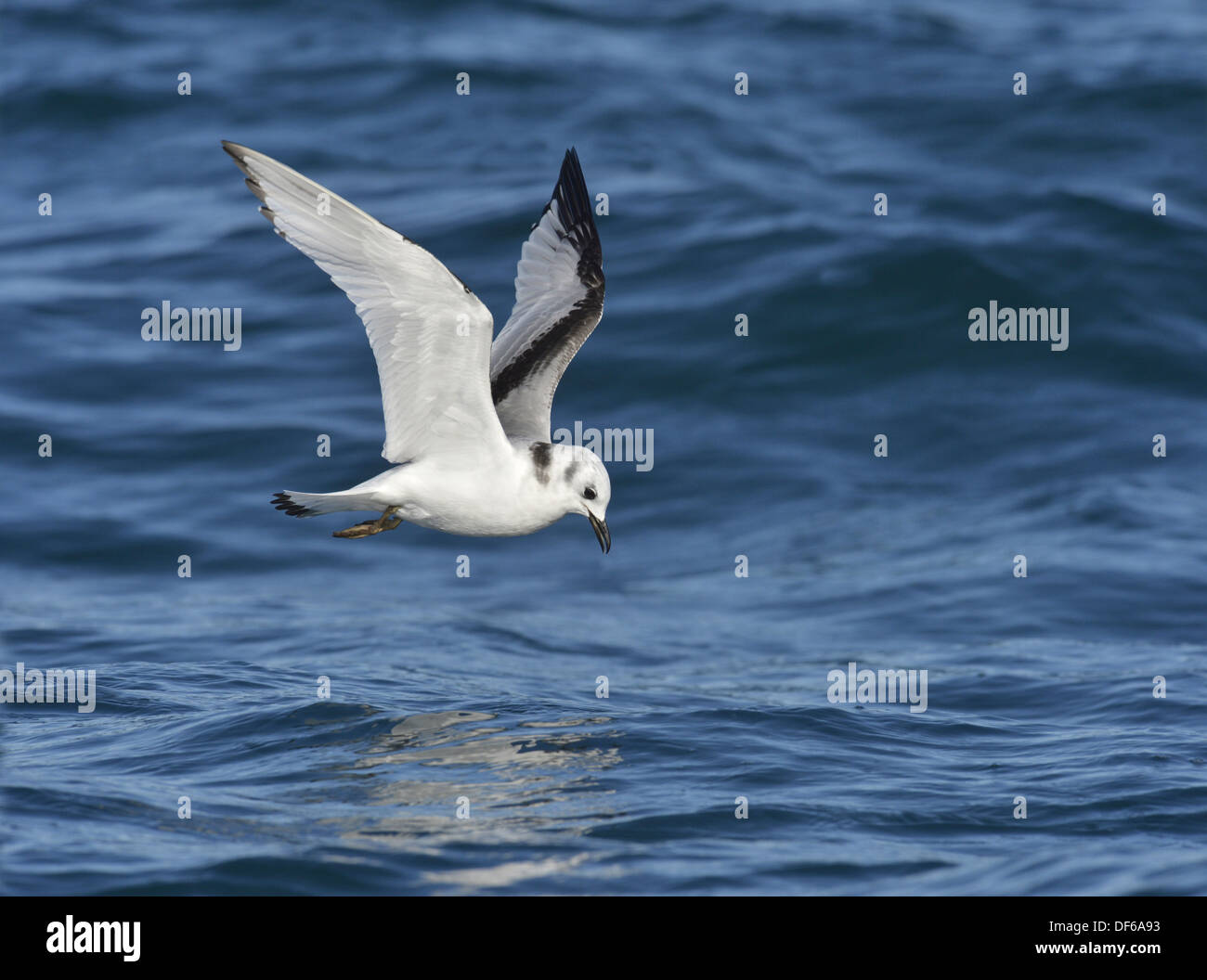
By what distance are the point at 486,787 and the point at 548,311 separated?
3326 millimetres

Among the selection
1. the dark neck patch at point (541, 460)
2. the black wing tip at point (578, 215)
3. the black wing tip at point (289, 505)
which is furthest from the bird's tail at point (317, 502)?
the black wing tip at point (578, 215)

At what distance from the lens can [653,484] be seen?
669 inches

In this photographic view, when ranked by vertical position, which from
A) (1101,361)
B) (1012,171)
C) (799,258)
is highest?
(1012,171)

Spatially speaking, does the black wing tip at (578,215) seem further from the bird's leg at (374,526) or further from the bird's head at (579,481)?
the bird's leg at (374,526)

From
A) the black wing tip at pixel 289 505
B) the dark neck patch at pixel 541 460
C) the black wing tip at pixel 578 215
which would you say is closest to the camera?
the black wing tip at pixel 289 505

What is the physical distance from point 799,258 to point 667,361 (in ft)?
9.28

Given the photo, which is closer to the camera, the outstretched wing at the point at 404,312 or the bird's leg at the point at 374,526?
the outstretched wing at the point at 404,312

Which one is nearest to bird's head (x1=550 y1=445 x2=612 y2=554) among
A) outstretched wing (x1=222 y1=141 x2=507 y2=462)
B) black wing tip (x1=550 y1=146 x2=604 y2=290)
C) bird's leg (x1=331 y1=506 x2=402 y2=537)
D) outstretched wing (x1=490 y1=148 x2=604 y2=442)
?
outstretched wing (x1=222 y1=141 x2=507 y2=462)

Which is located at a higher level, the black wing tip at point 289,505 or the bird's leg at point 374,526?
the black wing tip at point 289,505

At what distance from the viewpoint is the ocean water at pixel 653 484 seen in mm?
9195

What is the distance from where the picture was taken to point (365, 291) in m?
8.29

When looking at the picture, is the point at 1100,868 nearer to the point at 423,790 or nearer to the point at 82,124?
the point at 423,790

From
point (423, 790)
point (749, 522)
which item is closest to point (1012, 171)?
point (749, 522)

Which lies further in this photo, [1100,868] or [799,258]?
[799,258]
